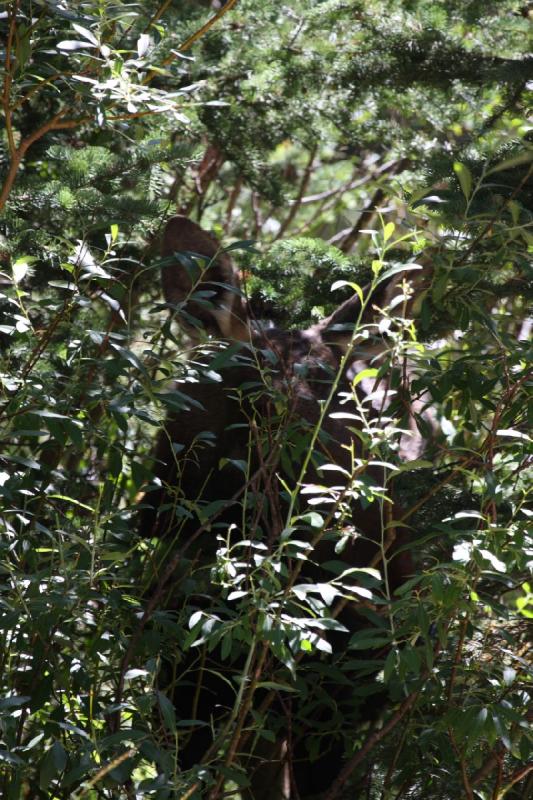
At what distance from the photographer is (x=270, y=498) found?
275cm

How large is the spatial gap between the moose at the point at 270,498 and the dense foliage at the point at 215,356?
0.06 metres

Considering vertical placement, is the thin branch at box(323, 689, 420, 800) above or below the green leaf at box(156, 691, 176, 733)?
below

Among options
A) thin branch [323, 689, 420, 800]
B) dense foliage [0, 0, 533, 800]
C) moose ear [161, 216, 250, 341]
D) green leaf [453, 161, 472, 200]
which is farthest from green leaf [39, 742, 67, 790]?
green leaf [453, 161, 472, 200]

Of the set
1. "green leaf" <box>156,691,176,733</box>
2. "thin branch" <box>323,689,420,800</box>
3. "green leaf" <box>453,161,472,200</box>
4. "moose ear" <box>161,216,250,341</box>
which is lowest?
"thin branch" <box>323,689,420,800</box>

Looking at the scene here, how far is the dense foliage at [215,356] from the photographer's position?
2.42 m

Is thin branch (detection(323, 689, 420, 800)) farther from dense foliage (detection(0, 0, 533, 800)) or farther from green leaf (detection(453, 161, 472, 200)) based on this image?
green leaf (detection(453, 161, 472, 200))

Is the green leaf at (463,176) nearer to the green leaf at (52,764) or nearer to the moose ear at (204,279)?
the moose ear at (204,279)

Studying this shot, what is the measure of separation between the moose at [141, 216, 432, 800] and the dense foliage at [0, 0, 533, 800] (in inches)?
2.5

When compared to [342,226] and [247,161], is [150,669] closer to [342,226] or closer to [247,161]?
[247,161]

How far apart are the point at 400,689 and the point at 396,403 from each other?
31.2 inches

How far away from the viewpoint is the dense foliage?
2.42 metres

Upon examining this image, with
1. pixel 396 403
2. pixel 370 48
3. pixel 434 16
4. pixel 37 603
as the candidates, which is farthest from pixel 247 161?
pixel 37 603

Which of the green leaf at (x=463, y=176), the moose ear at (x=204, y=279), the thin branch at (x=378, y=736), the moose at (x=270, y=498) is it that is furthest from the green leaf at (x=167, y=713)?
the green leaf at (x=463, y=176)

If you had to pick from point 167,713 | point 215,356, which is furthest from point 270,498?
point 167,713
